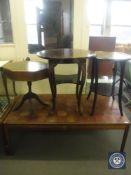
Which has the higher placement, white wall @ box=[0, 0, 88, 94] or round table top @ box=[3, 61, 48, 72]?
white wall @ box=[0, 0, 88, 94]

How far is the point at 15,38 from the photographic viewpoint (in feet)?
9.23

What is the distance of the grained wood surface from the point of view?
75.5 inches

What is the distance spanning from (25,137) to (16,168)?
511 millimetres

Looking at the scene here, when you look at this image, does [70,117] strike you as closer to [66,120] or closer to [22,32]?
[66,120]

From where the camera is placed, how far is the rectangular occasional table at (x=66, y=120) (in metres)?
1.92

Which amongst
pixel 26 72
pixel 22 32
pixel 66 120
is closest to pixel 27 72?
pixel 26 72

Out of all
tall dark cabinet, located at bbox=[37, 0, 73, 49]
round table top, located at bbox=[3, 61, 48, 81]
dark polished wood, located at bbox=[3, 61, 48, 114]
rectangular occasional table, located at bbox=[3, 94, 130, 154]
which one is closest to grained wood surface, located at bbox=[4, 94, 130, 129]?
rectangular occasional table, located at bbox=[3, 94, 130, 154]

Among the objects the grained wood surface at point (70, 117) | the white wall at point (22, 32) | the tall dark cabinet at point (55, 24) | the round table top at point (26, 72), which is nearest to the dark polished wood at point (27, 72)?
the round table top at point (26, 72)

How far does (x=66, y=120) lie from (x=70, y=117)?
8 centimetres

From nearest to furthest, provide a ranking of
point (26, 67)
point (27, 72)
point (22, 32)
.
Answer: point (27, 72)
point (26, 67)
point (22, 32)

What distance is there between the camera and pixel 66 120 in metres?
1.97

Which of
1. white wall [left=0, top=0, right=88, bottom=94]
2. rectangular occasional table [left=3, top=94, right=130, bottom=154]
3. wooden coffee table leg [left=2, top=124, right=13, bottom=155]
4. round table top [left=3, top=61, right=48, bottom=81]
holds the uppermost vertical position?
white wall [left=0, top=0, right=88, bottom=94]

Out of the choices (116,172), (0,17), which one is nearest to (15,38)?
(0,17)

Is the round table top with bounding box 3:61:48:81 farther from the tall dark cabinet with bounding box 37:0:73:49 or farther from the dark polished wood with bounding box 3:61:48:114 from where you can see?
the tall dark cabinet with bounding box 37:0:73:49
